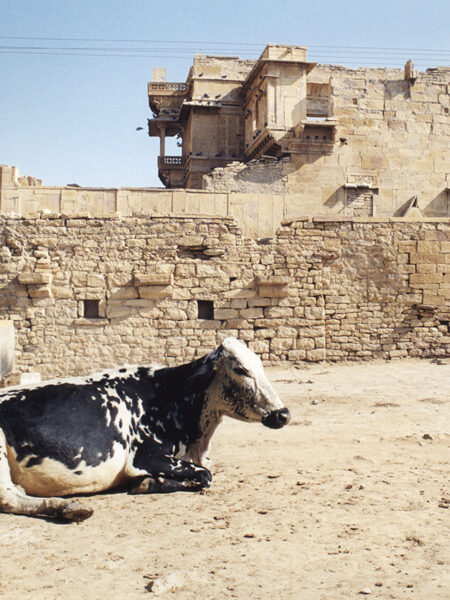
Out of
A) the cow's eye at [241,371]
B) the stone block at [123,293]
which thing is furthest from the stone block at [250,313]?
the cow's eye at [241,371]

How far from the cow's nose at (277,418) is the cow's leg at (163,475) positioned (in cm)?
54

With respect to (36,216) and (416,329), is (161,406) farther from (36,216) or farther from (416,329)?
(416,329)

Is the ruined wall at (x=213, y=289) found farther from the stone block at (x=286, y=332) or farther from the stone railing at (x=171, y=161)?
the stone railing at (x=171, y=161)

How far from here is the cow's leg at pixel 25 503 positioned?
3367 mm

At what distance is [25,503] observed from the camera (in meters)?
3.41

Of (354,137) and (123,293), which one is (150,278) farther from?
(354,137)

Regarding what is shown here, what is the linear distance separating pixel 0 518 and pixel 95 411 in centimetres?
80

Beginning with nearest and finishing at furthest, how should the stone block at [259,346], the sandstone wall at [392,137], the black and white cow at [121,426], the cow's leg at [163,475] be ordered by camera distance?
1. the black and white cow at [121,426]
2. the cow's leg at [163,475]
3. the stone block at [259,346]
4. the sandstone wall at [392,137]

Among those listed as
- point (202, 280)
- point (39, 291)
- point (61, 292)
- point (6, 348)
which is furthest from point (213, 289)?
point (6, 348)

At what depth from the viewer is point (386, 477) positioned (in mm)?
4305

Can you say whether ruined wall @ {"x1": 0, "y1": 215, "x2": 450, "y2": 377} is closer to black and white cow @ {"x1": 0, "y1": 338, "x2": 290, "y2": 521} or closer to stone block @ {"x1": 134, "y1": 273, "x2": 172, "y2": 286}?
stone block @ {"x1": 134, "y1": 273, "x2": 172, "y2": 286}

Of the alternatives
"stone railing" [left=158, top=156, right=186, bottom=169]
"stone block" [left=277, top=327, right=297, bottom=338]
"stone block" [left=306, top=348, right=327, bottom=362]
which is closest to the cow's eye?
"stone block" [left=277, top=327, right=297, bottom=338]

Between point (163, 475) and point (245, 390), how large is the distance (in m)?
0.75

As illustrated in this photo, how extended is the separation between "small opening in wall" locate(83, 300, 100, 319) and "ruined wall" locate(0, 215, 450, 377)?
2cm
